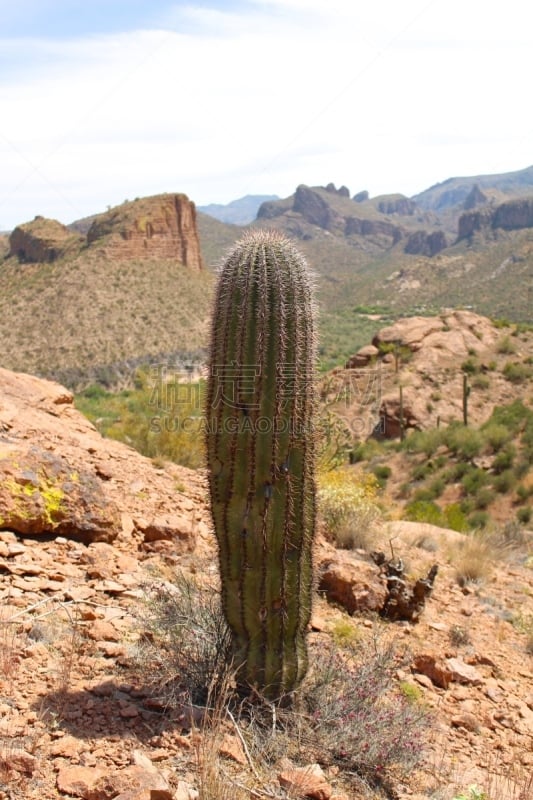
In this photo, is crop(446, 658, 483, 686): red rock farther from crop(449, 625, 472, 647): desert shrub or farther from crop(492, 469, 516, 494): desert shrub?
crop(492, 469, 516, 494): desert shrub

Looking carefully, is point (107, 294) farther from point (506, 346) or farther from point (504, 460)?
point (504, 460)

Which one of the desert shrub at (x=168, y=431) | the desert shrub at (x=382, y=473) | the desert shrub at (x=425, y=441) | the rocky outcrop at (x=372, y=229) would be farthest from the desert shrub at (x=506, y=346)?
the rocky outcrop at (x=372, y=229)

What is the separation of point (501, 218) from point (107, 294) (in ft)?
224

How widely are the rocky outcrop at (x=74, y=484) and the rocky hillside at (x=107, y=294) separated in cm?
2618

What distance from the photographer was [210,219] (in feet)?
306

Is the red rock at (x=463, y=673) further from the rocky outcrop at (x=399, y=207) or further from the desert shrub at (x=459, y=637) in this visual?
the rocky outcrop at (x=399, y=207)

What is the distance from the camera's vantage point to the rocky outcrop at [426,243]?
113 meters

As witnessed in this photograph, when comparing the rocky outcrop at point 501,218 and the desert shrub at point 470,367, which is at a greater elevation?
the rocky outcrop at point 501,218

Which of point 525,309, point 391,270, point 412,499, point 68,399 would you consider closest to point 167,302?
point 525,309

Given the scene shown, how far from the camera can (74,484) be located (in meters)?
5.41

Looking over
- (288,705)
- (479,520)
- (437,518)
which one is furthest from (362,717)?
(479,520)

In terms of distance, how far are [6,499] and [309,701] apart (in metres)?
2.47

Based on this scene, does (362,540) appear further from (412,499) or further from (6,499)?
(412,499)

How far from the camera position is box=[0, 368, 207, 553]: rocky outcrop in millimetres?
5121
